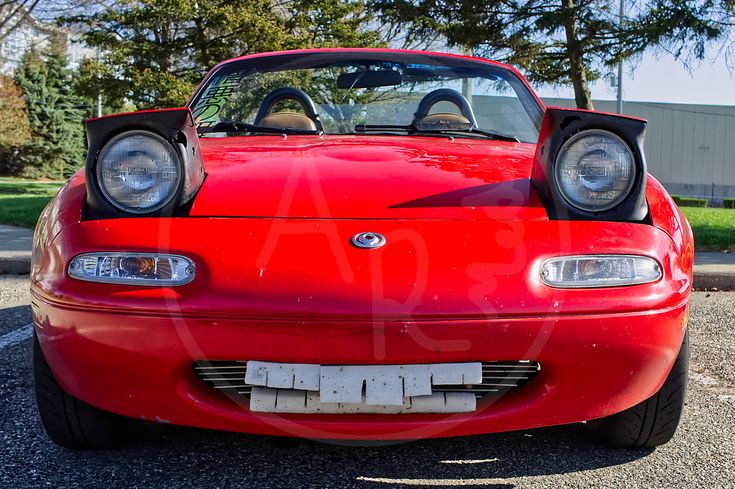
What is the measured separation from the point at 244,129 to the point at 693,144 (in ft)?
104

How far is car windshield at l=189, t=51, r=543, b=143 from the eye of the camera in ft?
10.5

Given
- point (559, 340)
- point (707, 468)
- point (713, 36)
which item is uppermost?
point (713, 36)

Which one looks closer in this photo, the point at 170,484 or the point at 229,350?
the point at 229,350

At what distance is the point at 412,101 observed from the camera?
3.34 meters

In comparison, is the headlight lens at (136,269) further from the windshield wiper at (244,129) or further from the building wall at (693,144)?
the building wall at (693,144)

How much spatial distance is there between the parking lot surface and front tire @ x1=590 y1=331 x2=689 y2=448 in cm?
5

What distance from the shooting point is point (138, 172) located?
2051 mm

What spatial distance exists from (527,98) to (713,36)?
892 centimetres

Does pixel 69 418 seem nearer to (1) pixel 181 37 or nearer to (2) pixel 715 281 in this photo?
(2) pixel 715 281

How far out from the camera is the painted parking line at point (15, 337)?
362 cm

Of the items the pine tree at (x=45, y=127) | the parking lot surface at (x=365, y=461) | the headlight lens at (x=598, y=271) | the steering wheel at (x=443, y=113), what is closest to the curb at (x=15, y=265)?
the parking lot surface at (x=365, y=461)

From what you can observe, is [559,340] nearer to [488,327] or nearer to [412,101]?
[488,327]

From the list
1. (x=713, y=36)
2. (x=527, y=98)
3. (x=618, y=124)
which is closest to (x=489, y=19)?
(x=713, y=36)

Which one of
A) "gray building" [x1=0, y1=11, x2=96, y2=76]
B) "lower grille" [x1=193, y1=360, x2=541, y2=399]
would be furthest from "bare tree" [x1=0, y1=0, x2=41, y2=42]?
"lower grille" [x1=193, y1=360, x2=541, y2=399]
